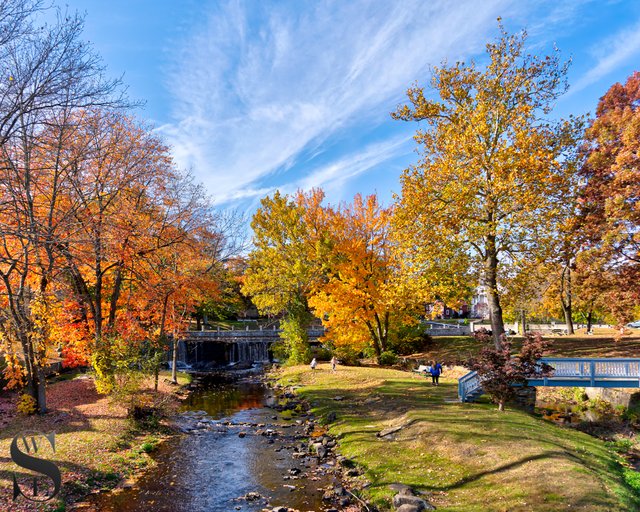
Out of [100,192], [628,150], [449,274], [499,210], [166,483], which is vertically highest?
[628,150]

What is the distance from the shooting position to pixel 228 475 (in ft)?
43.1

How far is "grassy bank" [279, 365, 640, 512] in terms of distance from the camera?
9406 mm

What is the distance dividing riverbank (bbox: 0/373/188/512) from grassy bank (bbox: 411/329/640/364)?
65.6 ft

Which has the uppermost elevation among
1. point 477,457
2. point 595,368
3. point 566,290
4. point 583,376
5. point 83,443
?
point 566,290

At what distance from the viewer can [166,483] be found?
12359 mm

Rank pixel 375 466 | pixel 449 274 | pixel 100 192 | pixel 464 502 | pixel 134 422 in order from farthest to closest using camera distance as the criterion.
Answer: pixel 449 274 < pixel 100 192 < pixel 134 422 < pixel 375 466 < pixel 464 502

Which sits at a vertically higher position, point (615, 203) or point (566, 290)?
point (615, 203)

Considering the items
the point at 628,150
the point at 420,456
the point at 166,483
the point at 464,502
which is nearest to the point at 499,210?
the point at 628,150

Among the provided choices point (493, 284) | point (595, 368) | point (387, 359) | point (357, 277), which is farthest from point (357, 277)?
point (595, 368)

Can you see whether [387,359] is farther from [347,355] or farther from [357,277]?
[357,277]

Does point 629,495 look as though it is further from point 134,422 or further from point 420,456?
point 134,422

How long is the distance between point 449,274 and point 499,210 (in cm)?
389

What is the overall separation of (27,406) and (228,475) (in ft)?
32.6

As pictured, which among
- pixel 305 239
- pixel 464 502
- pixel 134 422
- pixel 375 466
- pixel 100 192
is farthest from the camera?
pixel 305 239
